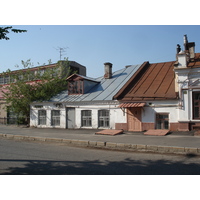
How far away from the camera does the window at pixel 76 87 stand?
62.8 feet

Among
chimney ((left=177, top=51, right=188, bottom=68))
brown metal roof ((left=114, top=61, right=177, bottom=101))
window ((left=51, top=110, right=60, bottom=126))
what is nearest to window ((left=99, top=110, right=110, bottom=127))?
brown metal roof ((left=114, top=61, right=177, bottom=101))

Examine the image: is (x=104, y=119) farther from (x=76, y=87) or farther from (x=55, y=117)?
(x=55, y=117)

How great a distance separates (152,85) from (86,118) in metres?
6.14

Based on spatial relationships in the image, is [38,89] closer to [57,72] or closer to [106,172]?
[57,72]

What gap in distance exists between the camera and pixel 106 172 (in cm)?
579

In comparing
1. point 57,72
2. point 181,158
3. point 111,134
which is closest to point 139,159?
point 181,158

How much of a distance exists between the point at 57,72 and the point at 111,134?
12135 millimetres

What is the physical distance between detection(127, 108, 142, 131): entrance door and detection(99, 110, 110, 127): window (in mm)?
1834

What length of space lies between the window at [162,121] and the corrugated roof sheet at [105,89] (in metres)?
3.95

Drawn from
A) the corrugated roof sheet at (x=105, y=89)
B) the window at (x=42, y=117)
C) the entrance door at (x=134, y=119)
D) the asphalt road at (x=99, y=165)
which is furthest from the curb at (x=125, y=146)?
the window at (x=42, y=117)

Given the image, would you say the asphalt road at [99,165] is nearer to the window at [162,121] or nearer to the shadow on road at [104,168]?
the shadow on road at [104,168]

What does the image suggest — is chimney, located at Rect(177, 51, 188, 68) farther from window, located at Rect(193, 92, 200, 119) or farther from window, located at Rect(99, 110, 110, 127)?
window, located at Rect(99, 110, 110, 127)

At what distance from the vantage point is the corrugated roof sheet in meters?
17.2

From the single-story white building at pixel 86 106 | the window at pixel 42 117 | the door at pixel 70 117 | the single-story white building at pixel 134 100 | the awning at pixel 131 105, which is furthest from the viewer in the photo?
the window at pixel 42 117
